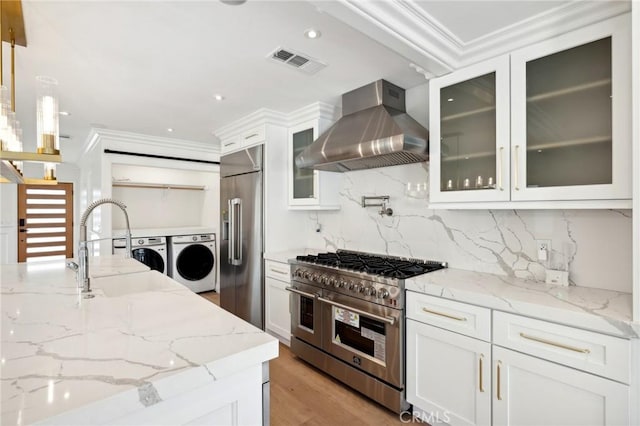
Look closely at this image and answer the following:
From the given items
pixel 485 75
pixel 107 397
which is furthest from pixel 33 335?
pixel 485 75

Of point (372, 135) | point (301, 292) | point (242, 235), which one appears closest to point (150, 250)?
point (242, 235)

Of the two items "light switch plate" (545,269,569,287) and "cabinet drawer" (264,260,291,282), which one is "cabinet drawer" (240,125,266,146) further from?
"light switch plate" (545,269,569,287)

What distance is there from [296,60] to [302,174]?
1371 mm

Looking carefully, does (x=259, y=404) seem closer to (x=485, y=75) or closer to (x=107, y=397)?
(x=107, y=397)

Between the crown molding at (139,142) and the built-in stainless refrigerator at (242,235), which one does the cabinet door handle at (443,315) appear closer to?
the built-in stainless refrigerator at (242,235)

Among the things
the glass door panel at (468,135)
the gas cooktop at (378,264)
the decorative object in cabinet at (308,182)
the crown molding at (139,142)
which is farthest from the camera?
the crown molding at (139,142)

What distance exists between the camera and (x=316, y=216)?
3.72 meters

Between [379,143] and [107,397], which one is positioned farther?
[379,143]

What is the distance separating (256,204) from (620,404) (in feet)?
10.1

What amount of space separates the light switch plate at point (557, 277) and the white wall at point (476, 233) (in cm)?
6

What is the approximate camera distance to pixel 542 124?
1791 millimetres

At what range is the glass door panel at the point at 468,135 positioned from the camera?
1.99 meters

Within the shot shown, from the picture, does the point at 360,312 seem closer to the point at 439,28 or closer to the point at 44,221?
the point at 439,28

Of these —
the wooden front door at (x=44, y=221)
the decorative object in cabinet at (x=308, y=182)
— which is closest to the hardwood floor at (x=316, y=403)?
the decorative object in cabinet at (x=308, y=182)
